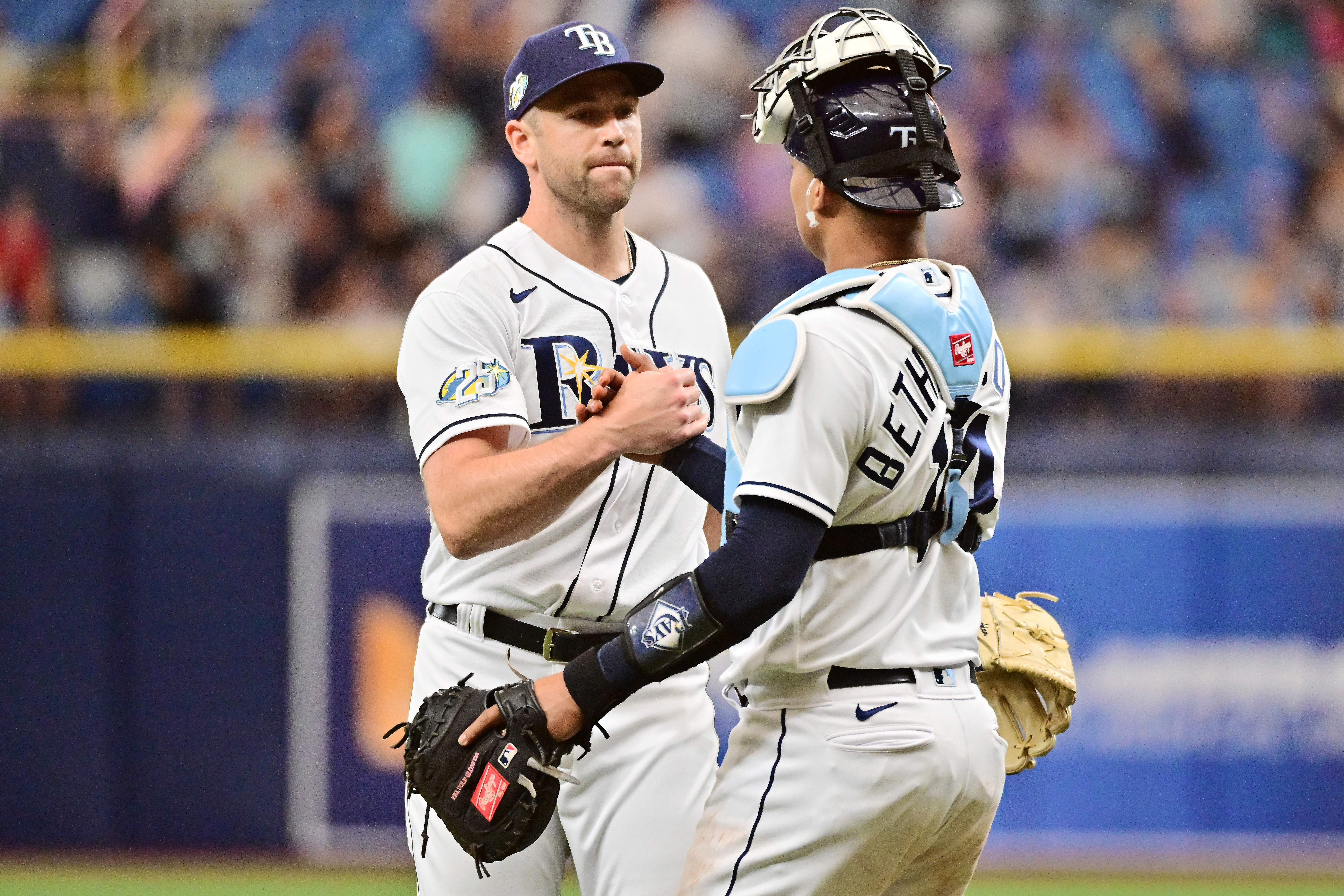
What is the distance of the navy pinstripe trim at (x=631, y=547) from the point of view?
347cm

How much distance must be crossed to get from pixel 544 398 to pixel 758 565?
1065mm

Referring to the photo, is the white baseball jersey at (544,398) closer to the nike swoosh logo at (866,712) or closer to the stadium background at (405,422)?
the nike swoosh logo at (866,712)

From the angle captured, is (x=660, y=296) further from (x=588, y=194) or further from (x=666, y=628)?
(x=666, y=628)

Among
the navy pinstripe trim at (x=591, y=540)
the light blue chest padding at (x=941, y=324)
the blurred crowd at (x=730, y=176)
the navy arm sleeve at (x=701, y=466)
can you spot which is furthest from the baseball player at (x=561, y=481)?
the blurred crowd at (x=730, y=176)

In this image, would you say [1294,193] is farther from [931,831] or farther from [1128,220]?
[931,831]

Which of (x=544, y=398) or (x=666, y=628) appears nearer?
(x=666, y=628)

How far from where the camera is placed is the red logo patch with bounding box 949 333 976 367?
274 centimetres

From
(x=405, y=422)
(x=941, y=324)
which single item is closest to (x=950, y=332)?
(x=941, y=324)

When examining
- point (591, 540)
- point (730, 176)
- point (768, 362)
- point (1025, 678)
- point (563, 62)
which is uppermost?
point (730, 176)

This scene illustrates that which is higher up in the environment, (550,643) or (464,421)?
(464,421)

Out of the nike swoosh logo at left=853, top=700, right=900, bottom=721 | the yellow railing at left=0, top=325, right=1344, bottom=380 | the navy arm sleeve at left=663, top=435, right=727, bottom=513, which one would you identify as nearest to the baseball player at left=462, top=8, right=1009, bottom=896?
the nike swoosh logo at left=853, top=700, right=900, bottom=721

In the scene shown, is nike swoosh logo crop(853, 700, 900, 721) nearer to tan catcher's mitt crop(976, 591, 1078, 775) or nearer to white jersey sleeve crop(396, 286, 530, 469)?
tan catcher's mitt crop(976, 591, 1078, 775)

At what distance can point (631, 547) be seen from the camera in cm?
352

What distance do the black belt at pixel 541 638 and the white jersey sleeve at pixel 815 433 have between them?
3.01ft
